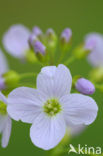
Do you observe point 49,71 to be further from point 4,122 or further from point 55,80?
point 4,122

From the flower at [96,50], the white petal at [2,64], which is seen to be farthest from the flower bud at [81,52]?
the white petal at [2,64]

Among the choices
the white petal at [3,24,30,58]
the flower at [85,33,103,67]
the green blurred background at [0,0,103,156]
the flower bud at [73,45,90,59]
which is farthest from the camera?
the green blurred background at [0,0,103,156]

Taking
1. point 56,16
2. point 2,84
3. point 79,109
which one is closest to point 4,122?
point 2,84

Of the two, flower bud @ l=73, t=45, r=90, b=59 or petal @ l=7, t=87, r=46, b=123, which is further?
flower bud @ l=73, t=45, r=90, b=59

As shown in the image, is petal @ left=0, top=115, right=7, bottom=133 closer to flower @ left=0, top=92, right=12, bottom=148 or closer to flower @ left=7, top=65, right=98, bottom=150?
flower @ left=0, top=92, right=12, bottom=148

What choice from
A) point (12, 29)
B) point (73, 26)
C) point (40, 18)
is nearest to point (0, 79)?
point (12, 29)

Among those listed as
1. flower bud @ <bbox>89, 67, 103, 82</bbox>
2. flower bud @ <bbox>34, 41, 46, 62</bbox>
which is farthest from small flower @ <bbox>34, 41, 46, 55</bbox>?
flower bud @ <bbox>89, 67, 103, 82</bbox>

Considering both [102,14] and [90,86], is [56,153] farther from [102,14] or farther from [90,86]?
[102,14]
